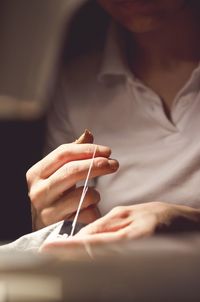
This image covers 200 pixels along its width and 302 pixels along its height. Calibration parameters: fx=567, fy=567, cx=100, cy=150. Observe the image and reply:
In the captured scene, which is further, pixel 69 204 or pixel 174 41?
pixel 174 41

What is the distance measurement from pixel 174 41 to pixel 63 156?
234 millimetres

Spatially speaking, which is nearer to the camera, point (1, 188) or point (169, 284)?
point (169, 284)

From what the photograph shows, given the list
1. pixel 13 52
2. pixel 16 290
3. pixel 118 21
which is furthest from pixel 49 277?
pixel 118 21

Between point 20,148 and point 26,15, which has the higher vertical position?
point 26,15

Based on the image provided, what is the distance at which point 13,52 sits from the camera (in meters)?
0.54

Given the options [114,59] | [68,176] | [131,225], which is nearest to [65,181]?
[68,176]

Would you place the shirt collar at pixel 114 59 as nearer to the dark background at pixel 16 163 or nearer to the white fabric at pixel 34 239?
the dark background at pixel 16 163

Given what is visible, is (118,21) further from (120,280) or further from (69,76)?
(120,280)

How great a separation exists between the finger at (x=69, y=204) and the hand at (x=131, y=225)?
Answer: 7cm

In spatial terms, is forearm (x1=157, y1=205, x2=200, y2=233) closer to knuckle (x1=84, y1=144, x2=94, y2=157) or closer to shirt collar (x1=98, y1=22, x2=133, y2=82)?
knuckle (x1=84, y1=144, x2=94, y2=157)

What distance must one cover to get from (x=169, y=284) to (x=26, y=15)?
330 millimetres

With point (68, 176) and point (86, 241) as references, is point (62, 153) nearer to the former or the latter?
point (68, 176)

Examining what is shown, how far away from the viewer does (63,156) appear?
1.67ft

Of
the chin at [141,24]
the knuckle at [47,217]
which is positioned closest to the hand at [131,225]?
the knuckle at [47,217]
